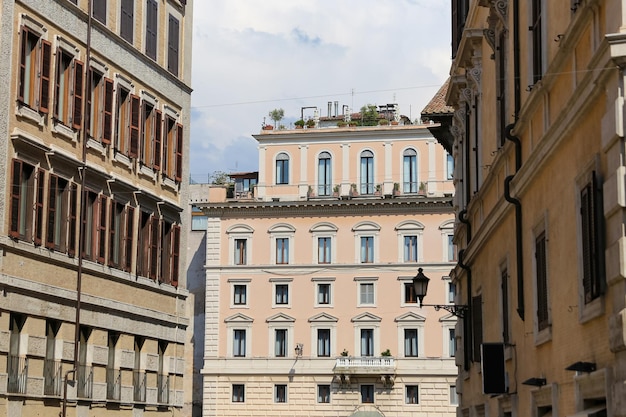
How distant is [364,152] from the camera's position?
70688 millimetres

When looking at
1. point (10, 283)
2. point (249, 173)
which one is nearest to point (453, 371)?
point (249, 173)

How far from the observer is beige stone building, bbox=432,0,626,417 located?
35.1ft

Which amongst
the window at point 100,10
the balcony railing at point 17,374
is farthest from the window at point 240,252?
the balcony railing at point 17,374

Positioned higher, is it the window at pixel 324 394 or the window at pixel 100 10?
the window at pixel 100 10

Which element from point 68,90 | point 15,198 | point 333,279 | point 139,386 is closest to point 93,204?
point 68,90

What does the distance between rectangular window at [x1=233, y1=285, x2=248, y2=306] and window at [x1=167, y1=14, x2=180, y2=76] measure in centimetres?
3471

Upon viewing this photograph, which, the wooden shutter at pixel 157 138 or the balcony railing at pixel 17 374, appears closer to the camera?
the balcony railing at pixel 17 374

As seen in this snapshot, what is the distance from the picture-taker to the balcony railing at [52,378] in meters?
28.0

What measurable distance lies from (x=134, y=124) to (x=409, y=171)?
3793 centimetres

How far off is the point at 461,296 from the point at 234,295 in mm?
43797

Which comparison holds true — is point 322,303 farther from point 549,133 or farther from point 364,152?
point 549,133

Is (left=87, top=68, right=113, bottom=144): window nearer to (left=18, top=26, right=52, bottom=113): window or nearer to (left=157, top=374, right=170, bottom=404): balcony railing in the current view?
(left=18, top=26, right=52, bottom=113): window

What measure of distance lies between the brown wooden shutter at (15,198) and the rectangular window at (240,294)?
4378cm

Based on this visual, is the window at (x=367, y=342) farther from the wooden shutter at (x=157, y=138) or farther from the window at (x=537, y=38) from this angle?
the window at (x=537, y=38)
